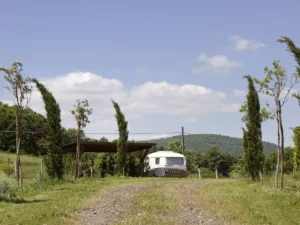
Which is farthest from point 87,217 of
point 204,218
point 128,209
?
point 204,218

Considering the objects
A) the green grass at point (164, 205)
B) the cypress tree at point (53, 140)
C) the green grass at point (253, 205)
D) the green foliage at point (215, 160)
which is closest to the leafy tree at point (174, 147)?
the green foliage at point (215, 160)

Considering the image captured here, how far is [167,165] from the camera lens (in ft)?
116

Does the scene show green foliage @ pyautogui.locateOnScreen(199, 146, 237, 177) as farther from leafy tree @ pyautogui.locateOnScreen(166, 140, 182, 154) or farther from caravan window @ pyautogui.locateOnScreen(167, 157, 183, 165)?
caravan window @ pyautogui.locateOnScreen(167, 157, 183, 165)

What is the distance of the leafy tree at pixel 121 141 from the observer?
3394 centimetres

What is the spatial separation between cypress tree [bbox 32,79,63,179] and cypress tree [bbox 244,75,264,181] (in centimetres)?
1326

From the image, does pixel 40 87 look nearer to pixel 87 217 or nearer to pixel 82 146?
pixel 82 146

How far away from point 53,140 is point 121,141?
941 cm

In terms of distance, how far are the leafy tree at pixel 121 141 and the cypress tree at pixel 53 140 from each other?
841cm

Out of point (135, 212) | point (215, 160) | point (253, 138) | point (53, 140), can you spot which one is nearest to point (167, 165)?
point (53, 140)

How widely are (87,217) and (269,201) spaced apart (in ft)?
25.6

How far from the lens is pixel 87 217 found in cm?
1341

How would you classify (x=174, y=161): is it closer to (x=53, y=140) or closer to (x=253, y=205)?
(x=53, y=140)

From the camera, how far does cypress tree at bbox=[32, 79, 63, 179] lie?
25953 mm

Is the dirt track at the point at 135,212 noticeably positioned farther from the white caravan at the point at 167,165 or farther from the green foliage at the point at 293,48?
the white caravan at the point at 167,165
